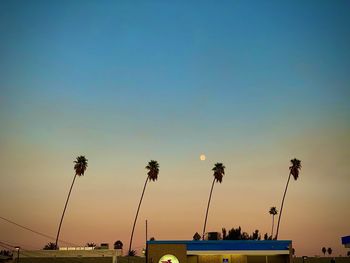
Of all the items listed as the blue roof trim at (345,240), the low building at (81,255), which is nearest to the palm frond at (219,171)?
the low building at (81,255)

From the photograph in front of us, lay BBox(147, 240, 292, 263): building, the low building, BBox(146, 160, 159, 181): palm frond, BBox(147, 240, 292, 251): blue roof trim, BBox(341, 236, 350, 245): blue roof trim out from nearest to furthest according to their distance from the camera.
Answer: BBox(341, 236, 350, 245): blue roof trim
BBox(147, 240, 292, 263): building
BBox(147, 240, 292, 251): blue roof trim
the low building
BBox(146, 160, 159, 181): palm frond

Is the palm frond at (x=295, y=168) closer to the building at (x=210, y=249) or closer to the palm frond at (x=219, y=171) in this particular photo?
the palm frond at (x=219, y=171)

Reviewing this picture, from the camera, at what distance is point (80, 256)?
54.2 meters

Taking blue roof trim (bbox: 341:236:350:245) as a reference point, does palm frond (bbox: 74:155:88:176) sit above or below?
above

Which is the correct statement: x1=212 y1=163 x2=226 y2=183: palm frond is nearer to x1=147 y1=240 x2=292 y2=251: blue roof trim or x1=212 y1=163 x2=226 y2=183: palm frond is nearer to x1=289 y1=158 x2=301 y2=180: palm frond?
x1=289 y1=158 x2=301 y2=180: palm frond

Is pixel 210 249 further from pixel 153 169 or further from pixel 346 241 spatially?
pixel 153 169

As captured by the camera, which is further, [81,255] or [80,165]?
[80,165]

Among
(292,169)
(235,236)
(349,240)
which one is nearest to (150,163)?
(235,236)

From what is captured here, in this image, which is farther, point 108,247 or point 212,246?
point 108,247

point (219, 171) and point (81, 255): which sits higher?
point (219, 171)

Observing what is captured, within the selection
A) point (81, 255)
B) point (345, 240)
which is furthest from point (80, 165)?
point (345, 240)

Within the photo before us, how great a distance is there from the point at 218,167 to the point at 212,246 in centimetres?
5638

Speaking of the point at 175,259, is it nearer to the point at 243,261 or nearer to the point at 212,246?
the point at 212,246

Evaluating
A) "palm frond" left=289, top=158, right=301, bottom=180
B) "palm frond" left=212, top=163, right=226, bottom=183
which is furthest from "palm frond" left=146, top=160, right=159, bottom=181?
"palm frond" left=289, top=158, right=301, bottom=180
